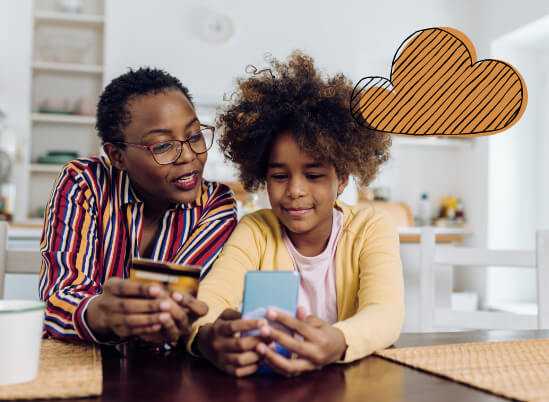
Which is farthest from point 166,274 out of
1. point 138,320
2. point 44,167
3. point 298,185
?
point 44,167

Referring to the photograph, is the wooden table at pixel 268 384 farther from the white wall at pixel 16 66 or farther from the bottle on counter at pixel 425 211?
the bottle on counter at pixel 425 211

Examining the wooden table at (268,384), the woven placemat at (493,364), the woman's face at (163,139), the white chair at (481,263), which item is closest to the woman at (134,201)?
the woman's face at (163,139)

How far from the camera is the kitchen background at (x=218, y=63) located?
3730 millimetres

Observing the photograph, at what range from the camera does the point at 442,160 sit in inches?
175

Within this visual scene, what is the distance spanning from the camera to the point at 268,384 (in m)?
0.63

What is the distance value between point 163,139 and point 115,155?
15cm

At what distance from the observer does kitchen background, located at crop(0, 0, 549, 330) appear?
3730mm

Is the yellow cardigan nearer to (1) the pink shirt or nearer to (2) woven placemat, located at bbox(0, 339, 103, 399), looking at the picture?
(1) the pink shirt

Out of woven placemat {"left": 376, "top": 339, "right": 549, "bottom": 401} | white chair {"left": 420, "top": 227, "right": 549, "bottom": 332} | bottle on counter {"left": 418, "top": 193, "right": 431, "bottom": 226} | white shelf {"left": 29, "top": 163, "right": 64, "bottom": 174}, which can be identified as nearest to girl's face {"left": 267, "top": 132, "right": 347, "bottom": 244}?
woven placemat {"left": 376, "top": 339, "right": 549, "bottom": 401}

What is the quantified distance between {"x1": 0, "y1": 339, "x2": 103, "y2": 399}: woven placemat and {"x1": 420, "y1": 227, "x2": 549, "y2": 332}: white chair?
0.96m

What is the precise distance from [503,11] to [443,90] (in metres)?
3.66

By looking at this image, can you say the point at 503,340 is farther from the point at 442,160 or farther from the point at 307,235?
the point at 442,160

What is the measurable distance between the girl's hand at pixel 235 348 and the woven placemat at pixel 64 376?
141 millimetres

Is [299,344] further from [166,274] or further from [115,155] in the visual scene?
[115,155]
